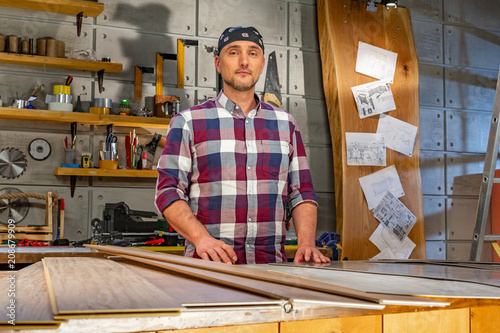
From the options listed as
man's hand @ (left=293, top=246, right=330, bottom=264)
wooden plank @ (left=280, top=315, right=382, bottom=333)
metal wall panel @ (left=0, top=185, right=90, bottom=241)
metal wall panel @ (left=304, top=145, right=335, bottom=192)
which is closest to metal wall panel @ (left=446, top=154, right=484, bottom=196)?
metal wall panel @ (left=304, top=145, right=335, bottom=192)

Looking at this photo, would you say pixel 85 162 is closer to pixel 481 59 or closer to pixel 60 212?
pixel 60 212

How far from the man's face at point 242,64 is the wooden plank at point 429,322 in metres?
1.23

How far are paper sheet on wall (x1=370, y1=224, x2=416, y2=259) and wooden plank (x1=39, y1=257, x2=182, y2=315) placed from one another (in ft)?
10.3

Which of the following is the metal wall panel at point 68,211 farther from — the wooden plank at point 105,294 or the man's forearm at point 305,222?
the wooden plank at point 105,294

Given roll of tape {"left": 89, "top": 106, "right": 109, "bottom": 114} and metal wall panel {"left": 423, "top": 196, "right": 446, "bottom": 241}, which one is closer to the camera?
roll of tape {"left": 89, "top": 106, "right": 109, "bottom": 114}

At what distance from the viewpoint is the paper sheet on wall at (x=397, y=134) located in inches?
162

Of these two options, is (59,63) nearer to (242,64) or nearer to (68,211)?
(68,211)

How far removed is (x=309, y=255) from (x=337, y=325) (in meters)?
0.92

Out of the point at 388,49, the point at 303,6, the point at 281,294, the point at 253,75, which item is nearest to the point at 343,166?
the point at 388,49

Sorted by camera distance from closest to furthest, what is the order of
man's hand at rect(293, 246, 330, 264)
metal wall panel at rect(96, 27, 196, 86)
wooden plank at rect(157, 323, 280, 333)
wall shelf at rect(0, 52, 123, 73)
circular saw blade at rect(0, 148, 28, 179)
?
wooden plank at rect(157, 323, 280, 333) → man's hand at rect(293, 246, 330, 264) → wall shelf at rect(0, 52, 123, 73) → circular saw blade at rect(0, 148, 28, 179) → metal wall panel at rect(96, 27, 196, 86)

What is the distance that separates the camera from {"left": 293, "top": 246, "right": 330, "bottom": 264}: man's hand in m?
1.74

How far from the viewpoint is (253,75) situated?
6.52 ft

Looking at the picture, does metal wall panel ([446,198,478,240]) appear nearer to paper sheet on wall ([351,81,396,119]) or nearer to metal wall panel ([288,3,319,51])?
paper sheet on wall ([351,81,396,119])

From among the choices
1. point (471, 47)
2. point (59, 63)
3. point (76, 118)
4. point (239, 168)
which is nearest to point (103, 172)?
point (76, 118)
